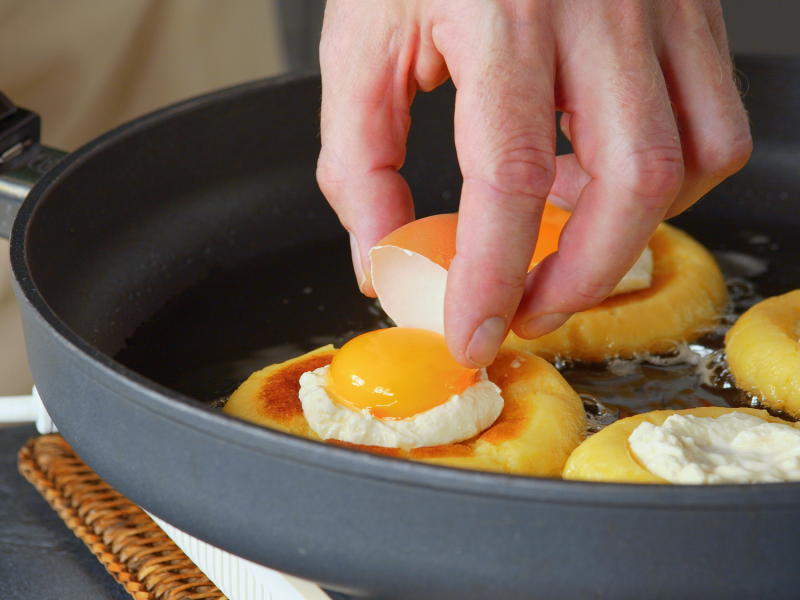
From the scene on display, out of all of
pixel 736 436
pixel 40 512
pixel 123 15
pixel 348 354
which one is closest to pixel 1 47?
pixel 123 15

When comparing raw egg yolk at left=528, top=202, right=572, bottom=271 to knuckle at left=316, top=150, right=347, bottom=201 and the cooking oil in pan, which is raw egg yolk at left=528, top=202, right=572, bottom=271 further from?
knuckle at left=316, top=150, right=347, bottom=201

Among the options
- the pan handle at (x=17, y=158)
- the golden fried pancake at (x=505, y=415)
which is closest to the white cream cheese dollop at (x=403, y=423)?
the golden fried pancake at (x=505, y=415)

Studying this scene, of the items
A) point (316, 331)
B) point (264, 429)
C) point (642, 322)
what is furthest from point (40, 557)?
point (642, 322)

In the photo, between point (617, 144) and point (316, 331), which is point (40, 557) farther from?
point (617, 144)

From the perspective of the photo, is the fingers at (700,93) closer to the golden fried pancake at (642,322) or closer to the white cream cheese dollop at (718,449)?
the white cream cheese dollop at (718,449)

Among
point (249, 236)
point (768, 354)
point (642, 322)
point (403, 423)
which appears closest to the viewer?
point (403, 423)
